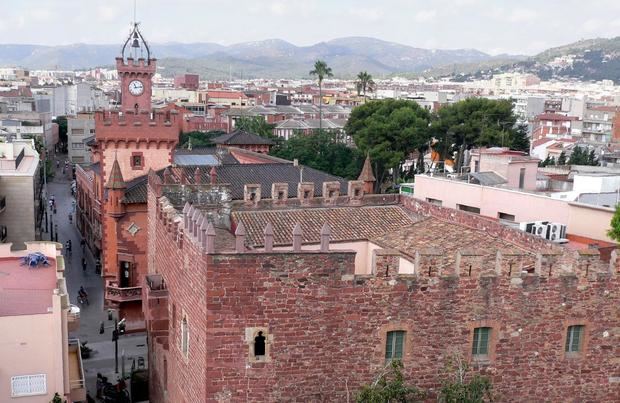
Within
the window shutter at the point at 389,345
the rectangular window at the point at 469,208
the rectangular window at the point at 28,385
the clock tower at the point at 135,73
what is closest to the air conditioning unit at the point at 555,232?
the rectangular window at the point at 469,208

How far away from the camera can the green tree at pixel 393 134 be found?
195ft

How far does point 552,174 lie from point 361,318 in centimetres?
2688

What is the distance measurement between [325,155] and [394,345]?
162 ft

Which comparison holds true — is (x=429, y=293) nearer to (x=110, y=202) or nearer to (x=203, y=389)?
(x=203, y=389)

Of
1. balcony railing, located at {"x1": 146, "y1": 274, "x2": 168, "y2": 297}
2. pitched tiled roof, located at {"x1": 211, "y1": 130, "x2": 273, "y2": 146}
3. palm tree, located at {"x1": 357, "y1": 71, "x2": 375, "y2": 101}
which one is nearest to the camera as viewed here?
balcony railing, located at {"x1": 146, "y1": 274, "x2": 168, "y2": 297}

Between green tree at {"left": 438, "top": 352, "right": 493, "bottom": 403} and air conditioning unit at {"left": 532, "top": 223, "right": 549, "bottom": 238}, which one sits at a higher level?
air conditioning unit at {"left": 532, "top": 223, "right": 549, "bottom": 238}

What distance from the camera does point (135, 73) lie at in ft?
124

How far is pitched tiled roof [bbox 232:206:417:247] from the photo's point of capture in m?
24.3

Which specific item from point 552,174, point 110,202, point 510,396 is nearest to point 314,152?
point 552,174

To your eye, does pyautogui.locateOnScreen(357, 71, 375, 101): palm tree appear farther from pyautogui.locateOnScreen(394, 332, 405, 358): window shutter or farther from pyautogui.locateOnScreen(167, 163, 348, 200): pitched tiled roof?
pyautogui.locateOnScreen(394, 332, 405, 358): window shutter

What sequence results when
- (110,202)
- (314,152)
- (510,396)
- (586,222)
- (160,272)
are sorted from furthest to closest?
(314,152) < (110,202) < (586,222) < (160,272) < (510,396)

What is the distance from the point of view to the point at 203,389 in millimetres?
16938

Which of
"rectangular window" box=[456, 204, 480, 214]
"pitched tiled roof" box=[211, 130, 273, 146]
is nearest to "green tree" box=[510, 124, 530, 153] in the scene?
"pitched tiled roof" box=[211, 130, 273, 146]

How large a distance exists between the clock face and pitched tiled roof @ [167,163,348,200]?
496cm
